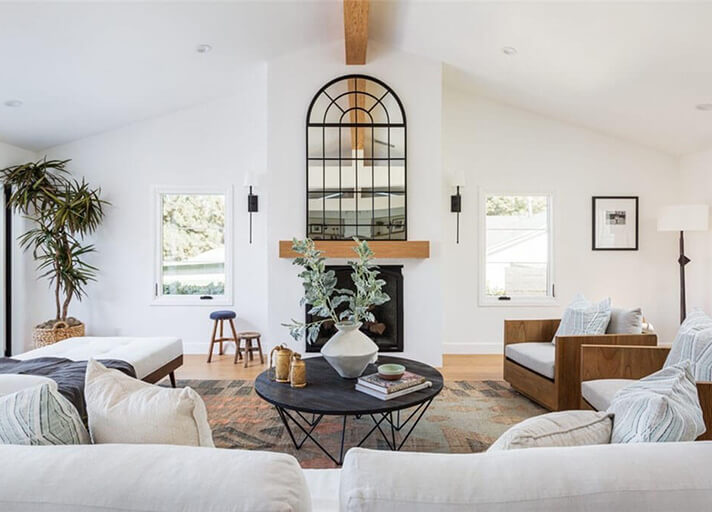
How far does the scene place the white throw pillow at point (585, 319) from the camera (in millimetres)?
3271

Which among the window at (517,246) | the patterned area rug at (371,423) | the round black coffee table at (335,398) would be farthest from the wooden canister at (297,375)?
the window at (517,246)

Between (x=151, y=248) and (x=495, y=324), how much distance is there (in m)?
4.06

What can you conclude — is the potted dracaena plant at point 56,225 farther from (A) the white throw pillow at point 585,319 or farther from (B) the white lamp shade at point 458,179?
(A) the white throw pillow at point 585,319

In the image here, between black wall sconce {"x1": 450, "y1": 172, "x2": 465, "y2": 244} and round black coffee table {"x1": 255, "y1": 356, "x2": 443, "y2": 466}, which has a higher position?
black wall sconce {"x1": 450, "y1": 172, "x2": 465, "y2": 244}

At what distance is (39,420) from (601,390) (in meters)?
2.53

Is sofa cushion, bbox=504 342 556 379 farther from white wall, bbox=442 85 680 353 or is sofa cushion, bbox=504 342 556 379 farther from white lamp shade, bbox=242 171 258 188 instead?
white lamp shade, bbox=242 171 258 188

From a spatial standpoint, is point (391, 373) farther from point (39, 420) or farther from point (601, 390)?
point (39, 420)

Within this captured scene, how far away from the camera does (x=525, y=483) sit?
34.0 inches

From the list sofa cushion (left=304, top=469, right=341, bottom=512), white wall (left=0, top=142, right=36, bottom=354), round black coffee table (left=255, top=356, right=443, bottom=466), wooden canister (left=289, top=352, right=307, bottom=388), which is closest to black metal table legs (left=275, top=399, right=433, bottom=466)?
round black coffee table (left=255, top=356, right=443, bottom=466)

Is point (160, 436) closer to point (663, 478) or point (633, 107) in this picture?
point (663, 478)

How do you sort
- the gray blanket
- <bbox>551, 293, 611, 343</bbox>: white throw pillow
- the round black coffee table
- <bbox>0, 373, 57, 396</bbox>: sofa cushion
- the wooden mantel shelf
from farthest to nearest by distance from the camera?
the wooden mantel shelf → <bbox>551, 293, 611, 343</bbox>: white throw pillow → the gray blanket → the round black coffee table → <bbox>0, 373, 57, 396</bbox>: sofa cushion

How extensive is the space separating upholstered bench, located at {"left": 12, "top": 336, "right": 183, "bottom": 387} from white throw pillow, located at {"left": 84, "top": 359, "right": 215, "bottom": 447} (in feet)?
6.06

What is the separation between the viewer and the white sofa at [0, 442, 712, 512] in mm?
833

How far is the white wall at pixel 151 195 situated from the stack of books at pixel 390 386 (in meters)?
3.02
